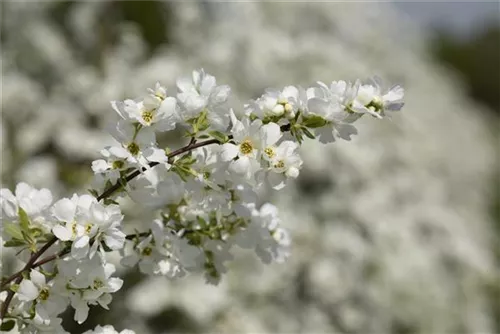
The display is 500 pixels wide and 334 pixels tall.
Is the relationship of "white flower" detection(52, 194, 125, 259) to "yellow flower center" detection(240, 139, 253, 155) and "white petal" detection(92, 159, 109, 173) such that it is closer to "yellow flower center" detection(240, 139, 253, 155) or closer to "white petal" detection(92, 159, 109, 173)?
"white petal" detection(92, 159, 109, 173)

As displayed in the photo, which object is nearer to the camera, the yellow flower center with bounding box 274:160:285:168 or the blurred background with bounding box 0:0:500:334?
the yellow flower center with bounding box 274:160:285:168

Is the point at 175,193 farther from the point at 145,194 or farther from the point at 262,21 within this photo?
the point at 262,21

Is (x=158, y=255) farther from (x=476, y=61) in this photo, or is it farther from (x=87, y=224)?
(x=476, y=61)

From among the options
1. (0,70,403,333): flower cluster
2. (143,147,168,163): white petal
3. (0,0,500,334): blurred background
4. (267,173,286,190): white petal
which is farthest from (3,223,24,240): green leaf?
(0,0,500,334): blurred background

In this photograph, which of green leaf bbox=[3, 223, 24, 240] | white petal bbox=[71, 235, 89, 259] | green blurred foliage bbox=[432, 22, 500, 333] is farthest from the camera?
green blurred foliage bbox=[432, 22, 500, 333]

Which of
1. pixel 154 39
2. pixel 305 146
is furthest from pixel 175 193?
pixel 154 39

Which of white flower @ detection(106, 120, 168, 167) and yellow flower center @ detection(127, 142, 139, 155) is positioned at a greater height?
white flower @ detection(106, 120, 168, 167)

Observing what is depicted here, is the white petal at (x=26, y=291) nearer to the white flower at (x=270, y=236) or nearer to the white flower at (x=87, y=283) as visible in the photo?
the white flower at (x=87, y=283)
